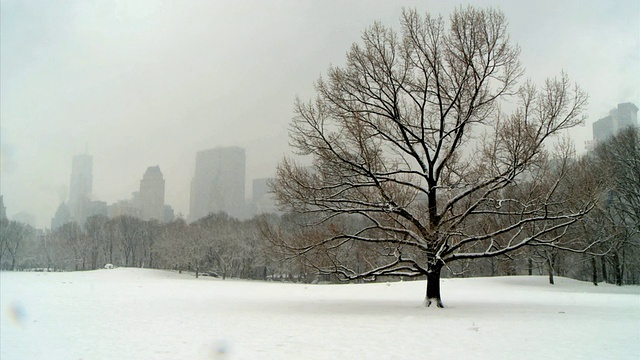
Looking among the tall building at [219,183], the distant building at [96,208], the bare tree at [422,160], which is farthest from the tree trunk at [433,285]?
the distant building at [96,208]

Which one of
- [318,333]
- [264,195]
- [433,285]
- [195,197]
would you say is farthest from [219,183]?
[318,333]

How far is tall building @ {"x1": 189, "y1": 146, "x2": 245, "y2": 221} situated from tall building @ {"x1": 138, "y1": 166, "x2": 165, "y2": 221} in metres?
15.8

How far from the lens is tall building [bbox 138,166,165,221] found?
12522 cm

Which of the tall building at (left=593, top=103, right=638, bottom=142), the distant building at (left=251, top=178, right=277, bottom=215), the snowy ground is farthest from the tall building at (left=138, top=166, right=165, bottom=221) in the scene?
the snowy ground

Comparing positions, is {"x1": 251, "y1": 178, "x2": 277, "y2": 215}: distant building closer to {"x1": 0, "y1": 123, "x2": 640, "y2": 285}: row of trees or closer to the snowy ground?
{"x1": 0, "y1": 123, "x2": 640, "y2": 285}: row of trees

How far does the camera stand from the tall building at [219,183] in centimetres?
11012

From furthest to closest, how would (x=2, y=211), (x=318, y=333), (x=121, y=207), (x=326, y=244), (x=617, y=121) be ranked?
(x=121, y=207) < (x=2, y=211) < (x=617, y=121) < (x=326, y=244) < (x=318, y=333)

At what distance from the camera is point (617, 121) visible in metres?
35.5

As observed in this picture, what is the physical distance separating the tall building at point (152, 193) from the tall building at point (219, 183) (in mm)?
15841

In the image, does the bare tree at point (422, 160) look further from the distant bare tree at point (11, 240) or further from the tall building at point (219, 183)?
the tall building at point (219, 183)

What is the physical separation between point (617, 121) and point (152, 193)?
117 meters

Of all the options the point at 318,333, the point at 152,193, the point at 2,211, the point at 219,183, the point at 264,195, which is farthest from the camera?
the point at 152,193

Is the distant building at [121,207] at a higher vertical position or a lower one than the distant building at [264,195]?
higher

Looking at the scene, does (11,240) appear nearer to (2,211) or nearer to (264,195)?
(2,211)
